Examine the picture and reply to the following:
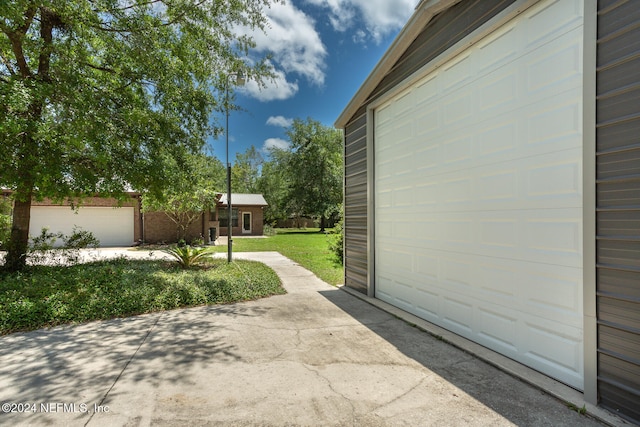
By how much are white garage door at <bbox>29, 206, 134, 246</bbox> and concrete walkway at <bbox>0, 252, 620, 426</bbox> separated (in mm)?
12531

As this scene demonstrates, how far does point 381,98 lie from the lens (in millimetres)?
5469

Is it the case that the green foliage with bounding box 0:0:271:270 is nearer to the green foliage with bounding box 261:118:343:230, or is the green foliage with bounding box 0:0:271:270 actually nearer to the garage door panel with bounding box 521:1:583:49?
the garage door panel with bounding box 521:1:583:49

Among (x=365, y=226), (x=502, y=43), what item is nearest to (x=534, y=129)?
(x=502, y=43)

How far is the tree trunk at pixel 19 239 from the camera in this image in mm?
6289

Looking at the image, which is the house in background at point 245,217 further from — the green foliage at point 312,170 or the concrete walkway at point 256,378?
the concrete walkway at point 256,378

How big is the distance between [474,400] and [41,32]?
8943mm

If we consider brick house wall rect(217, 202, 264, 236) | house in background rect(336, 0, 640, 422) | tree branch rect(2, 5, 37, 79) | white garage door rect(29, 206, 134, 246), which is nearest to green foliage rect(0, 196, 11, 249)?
tree branch rect(2, 5, 37, 79)

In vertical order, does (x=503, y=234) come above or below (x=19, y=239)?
above

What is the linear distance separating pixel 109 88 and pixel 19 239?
144 inches

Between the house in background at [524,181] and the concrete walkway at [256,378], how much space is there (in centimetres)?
52

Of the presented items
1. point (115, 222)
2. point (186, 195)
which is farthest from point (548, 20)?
point (115, 222)

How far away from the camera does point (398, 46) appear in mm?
4809

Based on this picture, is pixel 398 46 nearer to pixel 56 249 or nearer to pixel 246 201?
pixel 56 249

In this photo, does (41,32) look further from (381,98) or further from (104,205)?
(104,205)
